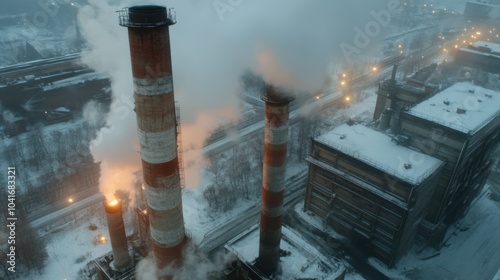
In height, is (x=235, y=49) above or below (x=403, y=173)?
above

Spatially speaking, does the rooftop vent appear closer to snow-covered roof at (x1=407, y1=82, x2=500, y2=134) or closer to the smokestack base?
snow-covered roof at (x1=407, y1=82, x2=500, y2=134)

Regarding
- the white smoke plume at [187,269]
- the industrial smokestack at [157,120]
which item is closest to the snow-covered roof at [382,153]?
the white smoke plume at [187,269]

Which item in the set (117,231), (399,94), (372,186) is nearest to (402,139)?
(372,186)

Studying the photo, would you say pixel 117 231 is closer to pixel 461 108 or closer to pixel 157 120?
pixel 157 120

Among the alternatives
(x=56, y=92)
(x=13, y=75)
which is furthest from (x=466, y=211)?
(x=13, y=75)

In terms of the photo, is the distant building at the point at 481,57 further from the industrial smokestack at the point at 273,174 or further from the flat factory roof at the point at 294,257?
the industrial smokestack at the point at 273,174

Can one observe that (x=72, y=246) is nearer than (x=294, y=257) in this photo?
No
